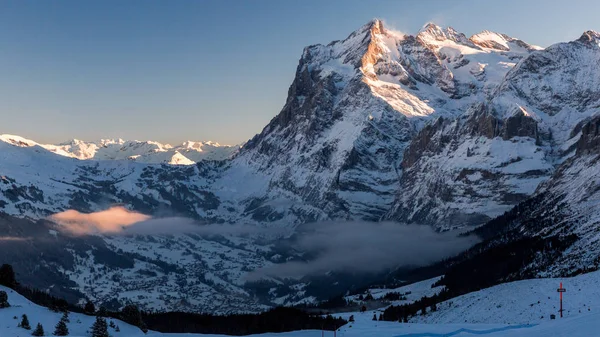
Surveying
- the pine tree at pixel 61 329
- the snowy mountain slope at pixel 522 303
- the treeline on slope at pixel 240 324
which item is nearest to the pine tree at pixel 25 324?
the pine tree at pixel 61 329

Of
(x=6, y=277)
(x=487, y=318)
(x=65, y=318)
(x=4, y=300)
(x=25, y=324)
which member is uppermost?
(x=6, y=277)

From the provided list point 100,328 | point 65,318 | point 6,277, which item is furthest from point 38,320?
point 6,277

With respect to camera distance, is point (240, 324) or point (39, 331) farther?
point (240, 324)

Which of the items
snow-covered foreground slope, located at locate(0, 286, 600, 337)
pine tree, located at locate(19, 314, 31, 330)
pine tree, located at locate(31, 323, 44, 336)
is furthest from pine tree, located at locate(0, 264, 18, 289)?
pine tree, located at locate(31, 323, 44, 336)

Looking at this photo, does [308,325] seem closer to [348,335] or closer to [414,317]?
[414,317]

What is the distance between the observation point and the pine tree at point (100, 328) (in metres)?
78.1

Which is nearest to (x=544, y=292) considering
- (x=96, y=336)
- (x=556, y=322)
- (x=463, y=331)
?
(x=463, y=331)

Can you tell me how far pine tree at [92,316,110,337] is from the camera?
7806 cm

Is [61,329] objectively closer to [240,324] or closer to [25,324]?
[25,324]

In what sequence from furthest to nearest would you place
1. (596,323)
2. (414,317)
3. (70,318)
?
1. (414,317)
2. (70,318)
3. (596,323)

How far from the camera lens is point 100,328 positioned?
259 ft

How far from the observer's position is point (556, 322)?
2569 inches

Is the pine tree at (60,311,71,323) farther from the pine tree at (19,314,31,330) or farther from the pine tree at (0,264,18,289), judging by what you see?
the pine tree at (0,264,18,289)

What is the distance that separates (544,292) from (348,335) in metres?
48.1
